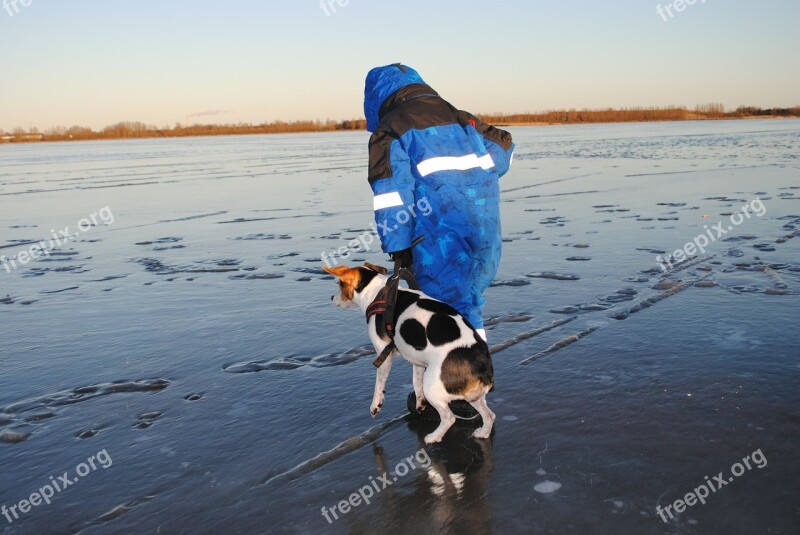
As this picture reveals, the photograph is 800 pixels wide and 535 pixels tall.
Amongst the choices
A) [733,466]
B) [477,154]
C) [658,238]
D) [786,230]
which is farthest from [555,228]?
[733,466]

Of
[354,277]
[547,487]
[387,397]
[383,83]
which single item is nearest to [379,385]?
[387,397]

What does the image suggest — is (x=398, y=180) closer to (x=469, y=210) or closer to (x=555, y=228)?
(x=469, y=210)

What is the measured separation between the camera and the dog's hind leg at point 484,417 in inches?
167

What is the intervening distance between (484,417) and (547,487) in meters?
0.75

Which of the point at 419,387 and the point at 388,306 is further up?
the point at 388,306

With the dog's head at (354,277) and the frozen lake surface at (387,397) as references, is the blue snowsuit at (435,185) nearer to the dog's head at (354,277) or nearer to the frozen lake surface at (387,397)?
the dog's head at (354,277)

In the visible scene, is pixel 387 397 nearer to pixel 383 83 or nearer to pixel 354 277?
pixel 354 277

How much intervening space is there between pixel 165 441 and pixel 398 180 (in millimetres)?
2316

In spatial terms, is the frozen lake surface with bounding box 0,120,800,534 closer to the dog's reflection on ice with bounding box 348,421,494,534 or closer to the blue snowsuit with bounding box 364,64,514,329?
the dog's reflection on ice with bounding box 348,421,494,534

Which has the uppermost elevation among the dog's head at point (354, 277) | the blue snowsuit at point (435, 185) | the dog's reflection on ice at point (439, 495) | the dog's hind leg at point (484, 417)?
the blue snowsuit at point (435, 185)

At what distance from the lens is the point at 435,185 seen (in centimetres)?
445

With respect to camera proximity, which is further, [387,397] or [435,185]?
[387,397]

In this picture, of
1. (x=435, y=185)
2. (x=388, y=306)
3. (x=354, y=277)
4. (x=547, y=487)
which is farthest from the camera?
(x=354, y=277)

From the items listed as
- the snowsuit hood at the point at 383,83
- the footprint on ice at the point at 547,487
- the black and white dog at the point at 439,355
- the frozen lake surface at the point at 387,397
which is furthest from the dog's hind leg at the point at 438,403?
the snowsuit hood at the point at 383,83
